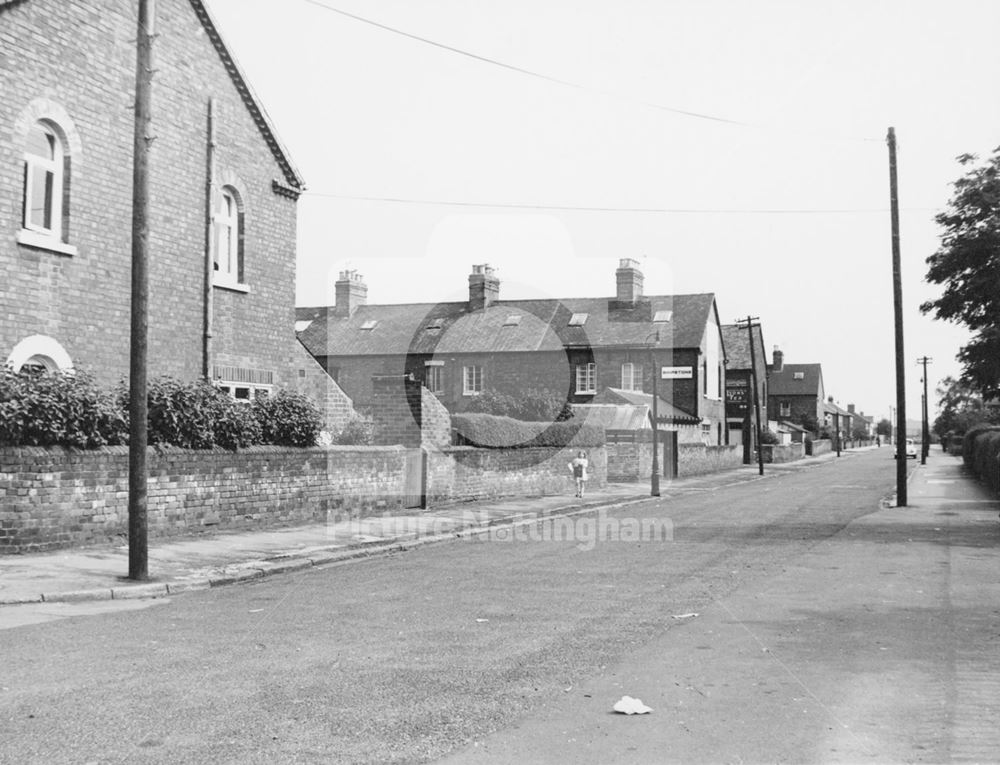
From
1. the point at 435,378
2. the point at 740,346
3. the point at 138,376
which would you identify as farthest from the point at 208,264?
the point at 740,346

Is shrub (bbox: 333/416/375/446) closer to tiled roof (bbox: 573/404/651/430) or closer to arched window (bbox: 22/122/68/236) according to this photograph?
arched window (bbox: 22/122/68/236)

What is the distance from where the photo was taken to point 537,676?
665cm

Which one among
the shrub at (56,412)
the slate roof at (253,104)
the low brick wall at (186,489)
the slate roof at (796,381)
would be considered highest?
the slate roof at (253,104)

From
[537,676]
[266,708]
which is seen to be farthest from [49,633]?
[537,676]

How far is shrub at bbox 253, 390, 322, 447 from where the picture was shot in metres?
17.4

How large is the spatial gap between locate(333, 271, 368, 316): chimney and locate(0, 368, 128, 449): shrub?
42422 millimetres

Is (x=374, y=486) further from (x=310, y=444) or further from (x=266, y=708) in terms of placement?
(x=266, y=708)

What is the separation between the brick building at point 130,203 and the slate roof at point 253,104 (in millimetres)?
26

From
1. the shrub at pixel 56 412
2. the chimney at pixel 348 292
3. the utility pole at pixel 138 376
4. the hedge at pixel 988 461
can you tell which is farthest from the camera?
the chimney at pixel 348 292

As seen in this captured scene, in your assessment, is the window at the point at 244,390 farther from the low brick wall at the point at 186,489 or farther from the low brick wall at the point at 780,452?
the low brick wall at the point at 780,452

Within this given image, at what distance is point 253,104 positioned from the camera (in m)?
20.9

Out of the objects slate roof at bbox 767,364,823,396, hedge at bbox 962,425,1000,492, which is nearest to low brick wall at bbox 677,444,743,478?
hedge at bbox 962,425,1000,492

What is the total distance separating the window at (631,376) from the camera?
5012 centimetres

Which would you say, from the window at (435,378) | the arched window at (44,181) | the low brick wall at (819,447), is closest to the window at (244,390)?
the arched window at (44,181)
